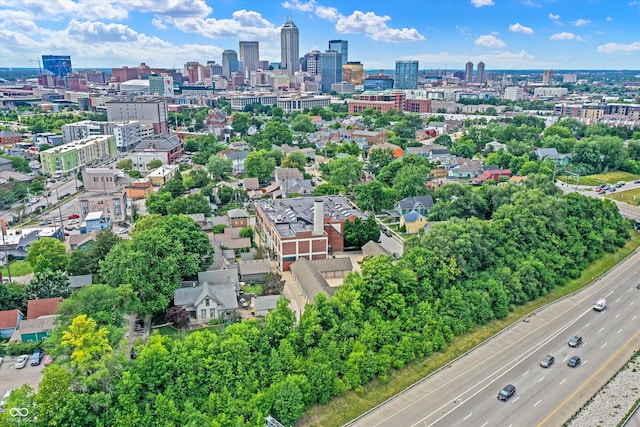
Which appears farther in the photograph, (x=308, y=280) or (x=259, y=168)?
(x=259, y=168)

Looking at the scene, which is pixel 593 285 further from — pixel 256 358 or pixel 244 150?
pixel 244 150

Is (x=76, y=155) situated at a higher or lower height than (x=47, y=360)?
higher

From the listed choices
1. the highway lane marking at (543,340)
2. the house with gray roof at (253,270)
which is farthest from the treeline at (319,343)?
the house with gray roof at (253,270)

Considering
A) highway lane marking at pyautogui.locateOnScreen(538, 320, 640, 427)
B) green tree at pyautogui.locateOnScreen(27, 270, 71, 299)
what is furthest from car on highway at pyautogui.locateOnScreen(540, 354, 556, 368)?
green tree at pyautogui.locateOnScreen(27, 270, 71, 299)

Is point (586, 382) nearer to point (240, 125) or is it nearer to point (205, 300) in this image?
point (205, 300)

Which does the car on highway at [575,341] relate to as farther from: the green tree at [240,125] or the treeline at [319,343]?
the green tree at [240,125]

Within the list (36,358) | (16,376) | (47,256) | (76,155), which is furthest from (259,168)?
(16,376)
